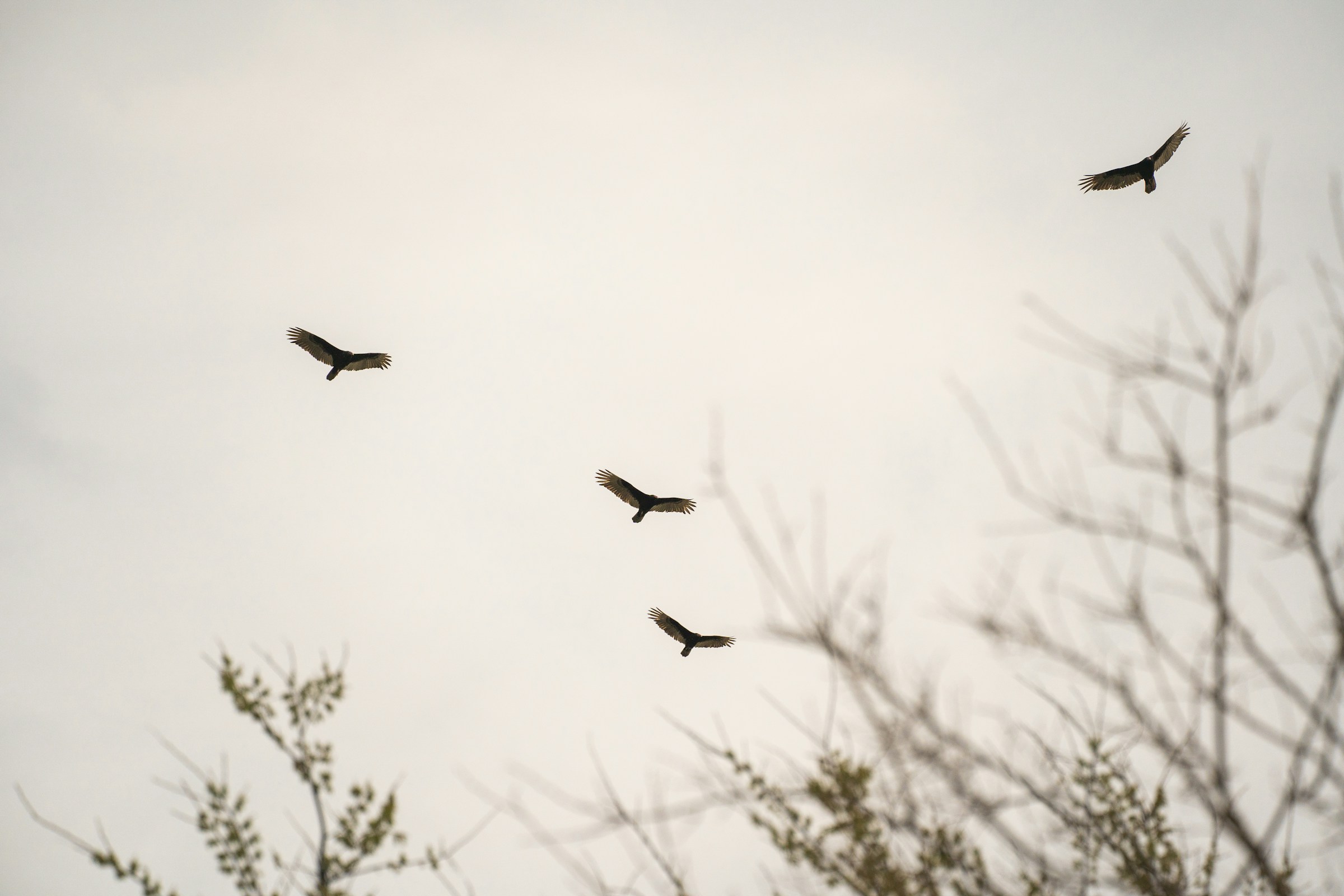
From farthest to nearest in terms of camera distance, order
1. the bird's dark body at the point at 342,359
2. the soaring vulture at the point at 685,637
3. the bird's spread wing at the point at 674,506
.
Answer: the bird's dark body at the point at 342,359 → the bird's spread wing at the point at 674,506 → the soaring vulture at the point at 685,637

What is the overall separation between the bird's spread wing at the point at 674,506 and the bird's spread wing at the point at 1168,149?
4.25m

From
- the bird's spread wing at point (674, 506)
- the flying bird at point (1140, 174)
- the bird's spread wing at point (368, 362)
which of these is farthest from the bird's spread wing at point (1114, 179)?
the bird's spread wing at point (368, 362)

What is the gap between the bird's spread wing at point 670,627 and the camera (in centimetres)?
418

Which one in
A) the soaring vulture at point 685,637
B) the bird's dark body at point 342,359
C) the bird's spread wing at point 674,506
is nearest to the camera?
Answer: the soaring vulture at point 685,637

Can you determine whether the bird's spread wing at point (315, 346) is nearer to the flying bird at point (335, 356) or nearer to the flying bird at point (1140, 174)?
the flying bird at point (335, 356)

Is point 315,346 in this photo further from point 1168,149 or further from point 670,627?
point 1168,149

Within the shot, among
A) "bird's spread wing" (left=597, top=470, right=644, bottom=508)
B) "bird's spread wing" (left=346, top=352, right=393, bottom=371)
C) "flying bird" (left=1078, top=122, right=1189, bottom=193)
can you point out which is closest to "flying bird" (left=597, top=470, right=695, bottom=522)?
"bird's spread wing" (left=597, top=470, right=644, bottom=508)

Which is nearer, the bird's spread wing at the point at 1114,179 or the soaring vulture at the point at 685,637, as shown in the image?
the soaring vulture at the point at 685,637

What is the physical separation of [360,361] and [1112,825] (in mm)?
6424

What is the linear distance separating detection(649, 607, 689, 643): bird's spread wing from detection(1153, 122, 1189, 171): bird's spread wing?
191 inches

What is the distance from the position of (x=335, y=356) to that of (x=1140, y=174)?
21.4 feet

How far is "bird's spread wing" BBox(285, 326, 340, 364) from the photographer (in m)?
6.08

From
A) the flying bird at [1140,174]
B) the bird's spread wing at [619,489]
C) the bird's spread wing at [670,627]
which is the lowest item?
the bird's spread wing at [670,627]

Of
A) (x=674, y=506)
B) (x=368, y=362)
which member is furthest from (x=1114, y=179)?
(x=368, y=362)
